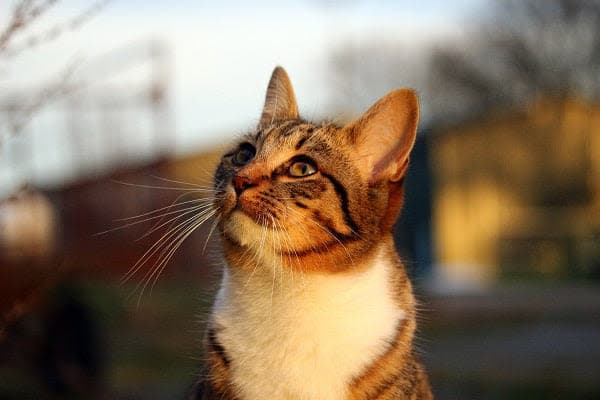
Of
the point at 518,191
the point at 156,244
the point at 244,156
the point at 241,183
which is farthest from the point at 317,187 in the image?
the point at 518,191

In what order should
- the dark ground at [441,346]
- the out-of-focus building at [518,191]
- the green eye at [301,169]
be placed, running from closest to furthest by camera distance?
the green eye at [301,169]
the dark ground at [441,346]
the out-of-focus building at [518,191]

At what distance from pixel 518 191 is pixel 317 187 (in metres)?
22.9

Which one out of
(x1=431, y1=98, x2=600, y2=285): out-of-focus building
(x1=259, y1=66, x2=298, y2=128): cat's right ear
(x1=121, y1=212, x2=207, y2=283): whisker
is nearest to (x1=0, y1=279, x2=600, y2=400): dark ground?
(x1=121, y1=212, x2=207, y2=283): whisker

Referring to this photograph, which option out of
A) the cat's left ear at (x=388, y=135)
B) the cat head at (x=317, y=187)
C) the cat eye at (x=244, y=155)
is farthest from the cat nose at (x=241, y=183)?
the cat's left ear at (x=388, y=135)

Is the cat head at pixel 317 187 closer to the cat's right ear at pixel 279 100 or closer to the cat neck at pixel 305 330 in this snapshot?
the cat neck at pixel 305 330

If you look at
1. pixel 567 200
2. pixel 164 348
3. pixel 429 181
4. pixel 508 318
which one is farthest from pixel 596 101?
pixel 164 348

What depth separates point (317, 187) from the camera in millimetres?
3158

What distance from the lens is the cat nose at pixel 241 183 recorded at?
3051mm

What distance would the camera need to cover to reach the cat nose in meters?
3.05

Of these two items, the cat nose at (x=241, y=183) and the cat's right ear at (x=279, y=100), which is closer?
the cat nose at (x=241, y=183)

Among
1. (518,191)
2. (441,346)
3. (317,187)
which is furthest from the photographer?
(518,191)

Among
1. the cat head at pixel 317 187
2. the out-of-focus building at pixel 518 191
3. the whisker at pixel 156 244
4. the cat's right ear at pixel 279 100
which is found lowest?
the out-of-focus building at pixel 518 191

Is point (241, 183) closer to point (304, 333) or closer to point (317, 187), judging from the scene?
point (317, 187)

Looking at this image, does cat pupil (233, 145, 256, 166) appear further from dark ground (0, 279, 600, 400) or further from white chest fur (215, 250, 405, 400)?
dark ground (0, 279, 600, 400)
